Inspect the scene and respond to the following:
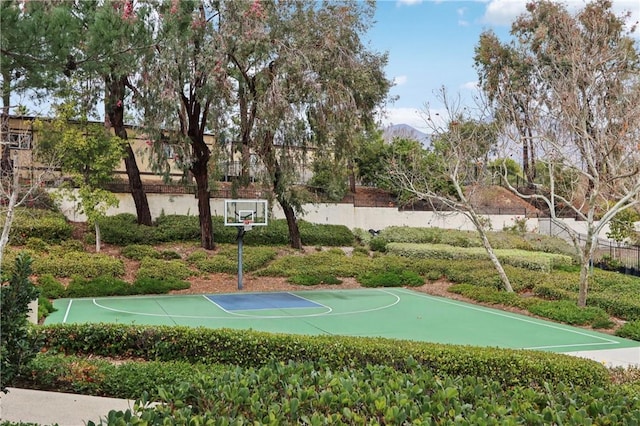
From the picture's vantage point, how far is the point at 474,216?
14.2 metres

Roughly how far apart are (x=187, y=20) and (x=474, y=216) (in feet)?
34.0

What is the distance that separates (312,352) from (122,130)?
14.7 m

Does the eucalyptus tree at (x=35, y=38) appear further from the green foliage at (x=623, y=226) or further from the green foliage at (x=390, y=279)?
the green foliage at (x=623, y=226)

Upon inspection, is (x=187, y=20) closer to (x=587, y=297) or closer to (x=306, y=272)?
(x=587, y=297)

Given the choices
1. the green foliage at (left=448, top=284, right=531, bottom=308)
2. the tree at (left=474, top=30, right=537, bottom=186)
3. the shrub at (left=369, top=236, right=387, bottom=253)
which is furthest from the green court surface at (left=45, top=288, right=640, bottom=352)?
the shrub at (left=369, top=236, right=387, bottom=253)

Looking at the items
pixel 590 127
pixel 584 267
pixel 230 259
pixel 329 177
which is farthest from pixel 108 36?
pixel 329 177

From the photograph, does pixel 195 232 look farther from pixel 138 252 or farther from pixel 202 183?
pixel 138 252

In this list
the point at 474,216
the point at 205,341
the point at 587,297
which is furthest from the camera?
the point at 474,216

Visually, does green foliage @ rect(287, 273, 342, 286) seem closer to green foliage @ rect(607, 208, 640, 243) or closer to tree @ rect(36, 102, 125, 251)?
tree @ rect(36, 102, 125, 251)

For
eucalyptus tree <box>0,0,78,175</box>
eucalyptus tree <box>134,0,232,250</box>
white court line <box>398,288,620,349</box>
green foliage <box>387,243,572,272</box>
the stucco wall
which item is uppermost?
eucalyptus tree <box>134,0,232,250</box>

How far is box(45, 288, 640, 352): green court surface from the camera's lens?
1027 cm

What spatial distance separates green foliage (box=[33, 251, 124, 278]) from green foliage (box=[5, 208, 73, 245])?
4.71 ft

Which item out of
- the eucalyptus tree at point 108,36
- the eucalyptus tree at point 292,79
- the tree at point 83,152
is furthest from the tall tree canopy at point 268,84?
the eucalyptus tree at point 108,36

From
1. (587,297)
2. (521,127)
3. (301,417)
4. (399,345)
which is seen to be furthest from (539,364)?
(521,127)
